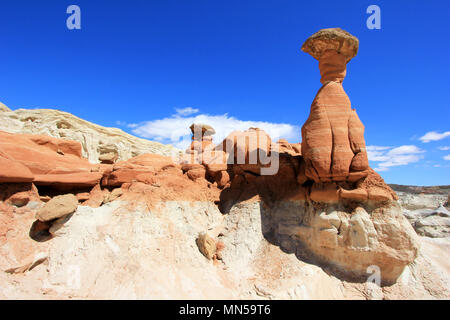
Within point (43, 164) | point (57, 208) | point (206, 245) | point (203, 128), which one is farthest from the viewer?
point (203, 128)

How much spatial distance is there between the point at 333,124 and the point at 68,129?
67.8 ft

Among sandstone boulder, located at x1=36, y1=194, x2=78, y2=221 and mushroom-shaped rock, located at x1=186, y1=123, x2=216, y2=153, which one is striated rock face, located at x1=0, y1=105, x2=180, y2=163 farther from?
sandstone boulder, located at x1=36, y1=194, x2=78, y2=221

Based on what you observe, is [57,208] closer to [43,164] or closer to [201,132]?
[43,164]

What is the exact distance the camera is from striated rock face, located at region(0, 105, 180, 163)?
1716 centimetres

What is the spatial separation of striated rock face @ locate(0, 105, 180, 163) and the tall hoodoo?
13269 mm

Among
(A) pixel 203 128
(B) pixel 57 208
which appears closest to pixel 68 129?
(A) pixel 203 128

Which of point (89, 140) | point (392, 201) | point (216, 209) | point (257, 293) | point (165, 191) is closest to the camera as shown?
point (257, 293)

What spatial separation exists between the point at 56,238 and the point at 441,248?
1734cm

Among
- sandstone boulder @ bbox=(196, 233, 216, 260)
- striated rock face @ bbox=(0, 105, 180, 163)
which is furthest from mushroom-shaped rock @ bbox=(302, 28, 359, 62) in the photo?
striated rock face @ bbox=(0, 105, 180, 163)

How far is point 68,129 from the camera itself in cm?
1903
